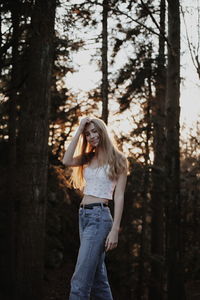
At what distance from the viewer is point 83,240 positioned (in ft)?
12.7

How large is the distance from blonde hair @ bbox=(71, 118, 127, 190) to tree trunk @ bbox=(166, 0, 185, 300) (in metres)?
3.93

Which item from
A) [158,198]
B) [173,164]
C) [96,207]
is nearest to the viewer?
[96,207]

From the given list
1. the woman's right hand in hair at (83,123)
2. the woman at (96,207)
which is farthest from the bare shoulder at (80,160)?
the woman's right hand in hair at (83,123)

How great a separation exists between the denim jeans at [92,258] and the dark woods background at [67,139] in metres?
2.55

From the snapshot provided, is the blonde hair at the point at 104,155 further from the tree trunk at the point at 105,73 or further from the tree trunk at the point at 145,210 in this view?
the tree trunk at the point at 105,73

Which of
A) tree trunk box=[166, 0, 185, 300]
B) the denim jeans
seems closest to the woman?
the denim jeans

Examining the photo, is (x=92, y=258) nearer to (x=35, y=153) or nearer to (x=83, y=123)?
(x=83, y=123)

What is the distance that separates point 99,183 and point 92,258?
28.0 inches

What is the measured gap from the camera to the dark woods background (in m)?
6.45

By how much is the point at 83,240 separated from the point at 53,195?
34.2ft

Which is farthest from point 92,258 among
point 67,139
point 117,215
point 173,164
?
point 67,139

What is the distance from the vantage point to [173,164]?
816cm

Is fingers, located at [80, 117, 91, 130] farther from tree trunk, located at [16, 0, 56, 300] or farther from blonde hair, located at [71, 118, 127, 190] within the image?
tree trunk, located at [16, 0, 56, 300]

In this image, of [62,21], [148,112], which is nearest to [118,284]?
[148,112]
